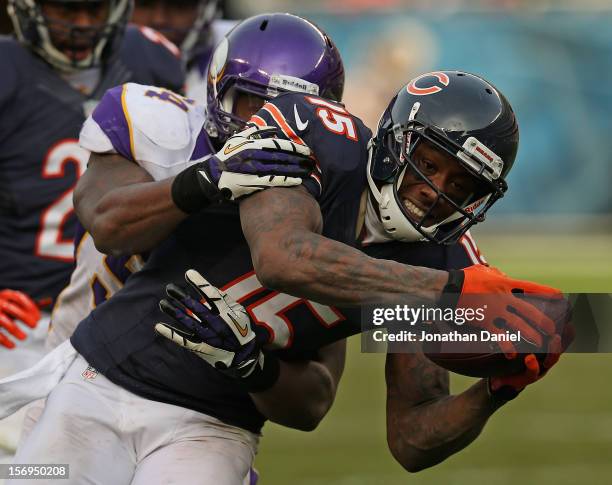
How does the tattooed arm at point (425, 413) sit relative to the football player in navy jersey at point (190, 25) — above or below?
above

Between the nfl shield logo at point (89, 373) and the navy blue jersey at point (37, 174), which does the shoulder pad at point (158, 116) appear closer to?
the nfl shield logo at point (89, 373)

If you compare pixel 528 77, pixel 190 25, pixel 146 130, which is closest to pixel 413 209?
pixel 146 130

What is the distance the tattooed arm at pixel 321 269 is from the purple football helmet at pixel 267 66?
766 mm

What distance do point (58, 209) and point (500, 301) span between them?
9.18 feet

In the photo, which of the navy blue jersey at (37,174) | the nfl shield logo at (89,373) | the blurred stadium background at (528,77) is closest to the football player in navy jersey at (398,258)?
the nfl shield logo at (89,373)

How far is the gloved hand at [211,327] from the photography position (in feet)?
10.9

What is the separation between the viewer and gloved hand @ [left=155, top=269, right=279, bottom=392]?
3.31m

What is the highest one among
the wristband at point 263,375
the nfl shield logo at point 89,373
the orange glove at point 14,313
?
the wristband at point 263,375

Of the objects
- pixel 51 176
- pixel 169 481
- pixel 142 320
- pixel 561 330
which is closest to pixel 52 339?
pixel 51 176

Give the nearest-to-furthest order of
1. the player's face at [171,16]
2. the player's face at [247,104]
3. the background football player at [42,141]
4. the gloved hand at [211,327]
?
the gloved hand at [211,327] → the player's face at [247,104] → the background football player at [42,141] → the player's face at [171,16]

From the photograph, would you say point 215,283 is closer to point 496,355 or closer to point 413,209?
point 413,209

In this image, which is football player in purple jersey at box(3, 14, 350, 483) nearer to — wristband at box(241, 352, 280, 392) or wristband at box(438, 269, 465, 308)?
wristband at box(241, 352, 280, 392)

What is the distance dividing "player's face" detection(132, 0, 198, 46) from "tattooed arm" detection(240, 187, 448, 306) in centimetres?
386

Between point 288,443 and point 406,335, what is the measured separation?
3.04m
